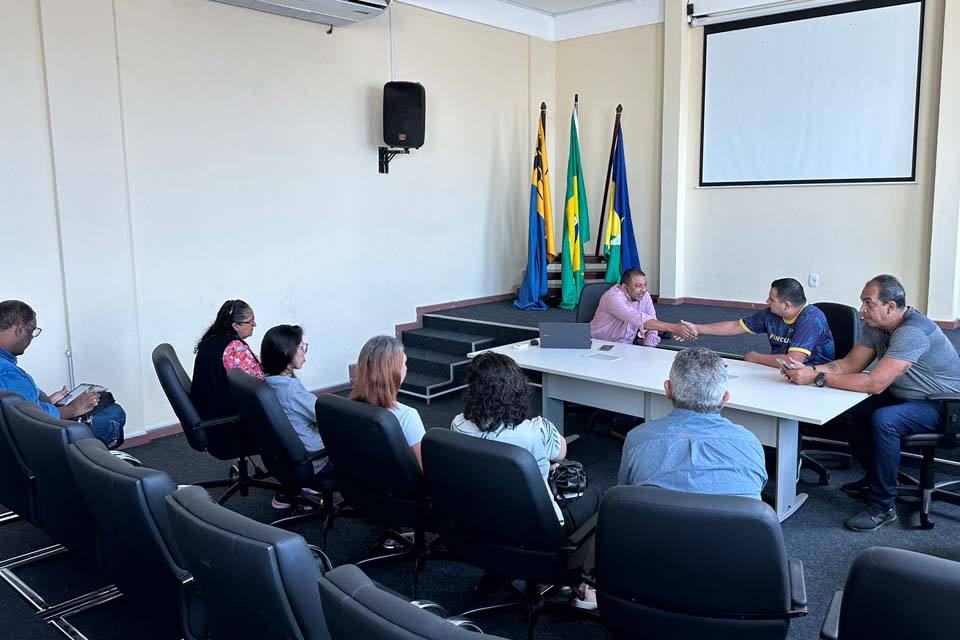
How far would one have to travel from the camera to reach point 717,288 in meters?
7.39

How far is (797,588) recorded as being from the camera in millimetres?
2000

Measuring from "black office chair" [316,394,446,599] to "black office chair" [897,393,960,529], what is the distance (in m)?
2.29

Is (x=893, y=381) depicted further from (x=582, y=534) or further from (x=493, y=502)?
(x=493, y=502)

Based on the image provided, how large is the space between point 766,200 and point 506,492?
5.59 metres

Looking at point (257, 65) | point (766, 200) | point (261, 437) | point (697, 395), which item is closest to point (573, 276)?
point (766, 200)

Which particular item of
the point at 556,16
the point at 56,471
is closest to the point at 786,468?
the point at 56,471

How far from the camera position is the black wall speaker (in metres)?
6.25

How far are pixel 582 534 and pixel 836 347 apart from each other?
2463mm

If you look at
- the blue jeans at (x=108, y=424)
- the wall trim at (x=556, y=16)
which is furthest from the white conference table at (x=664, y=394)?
the wall trim at (x=556, y=16)

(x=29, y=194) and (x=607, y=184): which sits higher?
(x=607, y=184)

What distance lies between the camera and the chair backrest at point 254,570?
61.2 inches

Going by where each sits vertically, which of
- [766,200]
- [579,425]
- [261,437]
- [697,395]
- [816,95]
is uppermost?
[816,95]

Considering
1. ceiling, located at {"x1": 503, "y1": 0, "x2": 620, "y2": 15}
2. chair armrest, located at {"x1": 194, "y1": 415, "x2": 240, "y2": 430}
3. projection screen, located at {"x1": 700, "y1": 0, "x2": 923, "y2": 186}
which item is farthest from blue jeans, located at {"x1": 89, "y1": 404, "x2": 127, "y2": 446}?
projection screen, located at {"x1": 700, "y1": 0, "x2": 923, "y2": 186}

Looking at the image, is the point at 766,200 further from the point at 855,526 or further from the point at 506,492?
the point at 506,492
